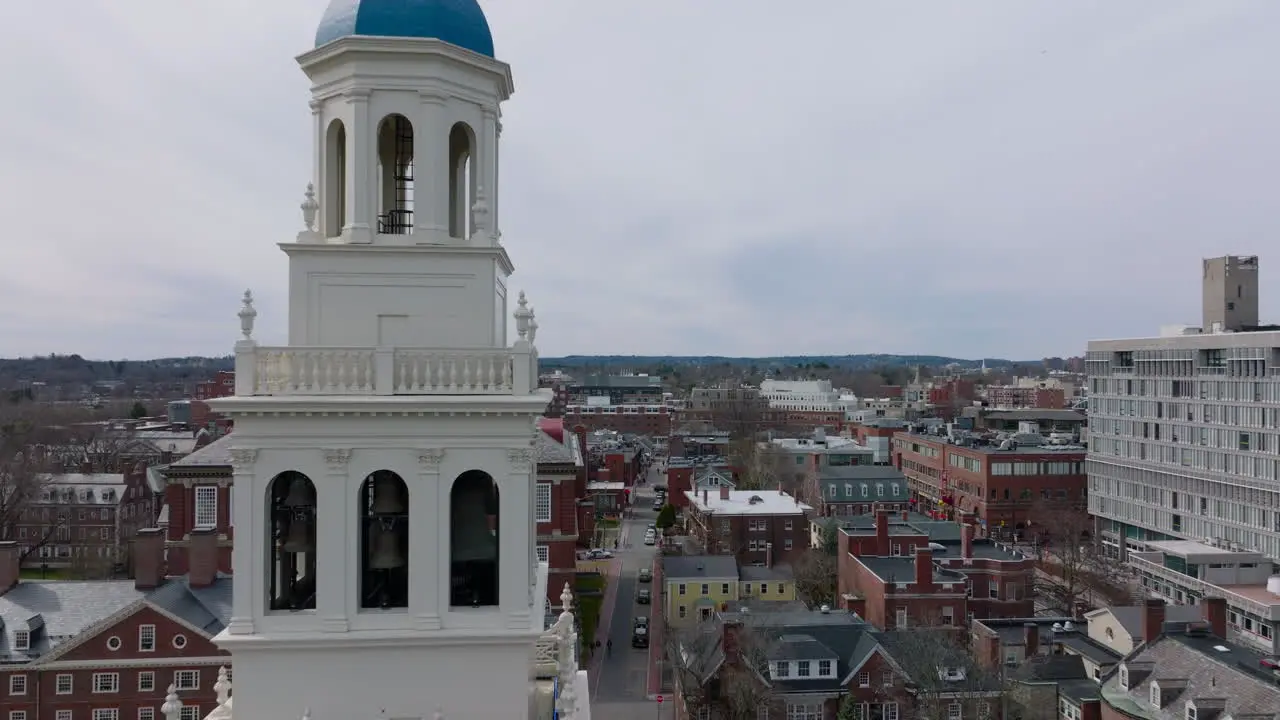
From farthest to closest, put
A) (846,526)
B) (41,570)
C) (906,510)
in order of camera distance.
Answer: (906,510)
(41,570)
(846,526)

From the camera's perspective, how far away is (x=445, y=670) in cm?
1038

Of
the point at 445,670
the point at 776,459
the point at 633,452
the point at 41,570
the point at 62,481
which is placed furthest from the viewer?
the point at 633,452

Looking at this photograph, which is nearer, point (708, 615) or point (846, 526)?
point (708, 615)

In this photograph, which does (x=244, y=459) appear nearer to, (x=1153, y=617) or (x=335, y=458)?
(x=335, y=458)

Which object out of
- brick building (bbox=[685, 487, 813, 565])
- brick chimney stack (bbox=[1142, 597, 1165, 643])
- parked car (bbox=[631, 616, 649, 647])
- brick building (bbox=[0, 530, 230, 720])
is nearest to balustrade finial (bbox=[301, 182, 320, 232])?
brick building (bbox=[0, 530, 230, 720])

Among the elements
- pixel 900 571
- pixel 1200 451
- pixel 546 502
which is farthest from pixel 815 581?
pixel 1200 451

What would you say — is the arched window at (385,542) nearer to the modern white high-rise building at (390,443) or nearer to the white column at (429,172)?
the modern white high-rise building at (390,443)

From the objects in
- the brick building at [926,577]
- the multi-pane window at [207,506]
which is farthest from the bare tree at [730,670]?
the multi-pane window at [207,506]

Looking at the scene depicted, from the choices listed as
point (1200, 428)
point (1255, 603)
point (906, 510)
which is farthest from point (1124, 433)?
point (1255, 603)

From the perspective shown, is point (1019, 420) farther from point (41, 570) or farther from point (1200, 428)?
point (41, 570)

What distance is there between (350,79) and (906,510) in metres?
88.3

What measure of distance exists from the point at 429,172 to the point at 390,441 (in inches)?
127

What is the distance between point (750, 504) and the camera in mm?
78000

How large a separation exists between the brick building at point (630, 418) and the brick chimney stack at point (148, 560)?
146 m
